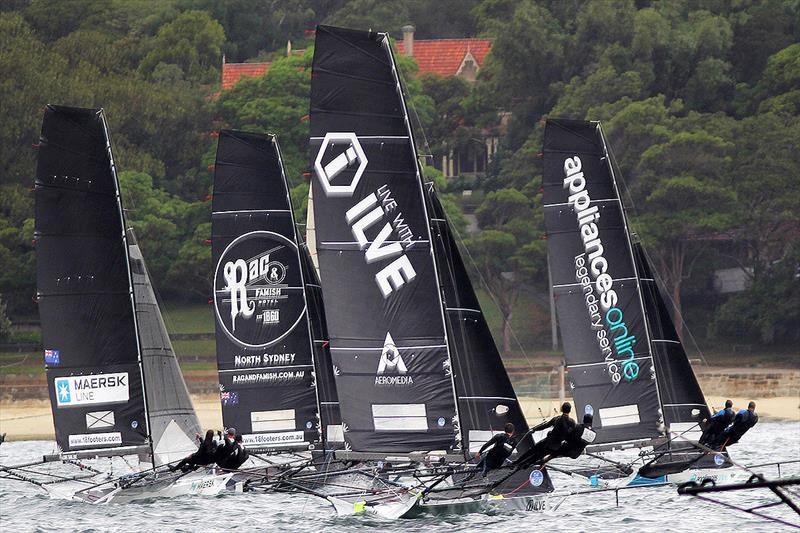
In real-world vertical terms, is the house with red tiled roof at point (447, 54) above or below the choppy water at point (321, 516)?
above

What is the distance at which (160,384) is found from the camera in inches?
1257

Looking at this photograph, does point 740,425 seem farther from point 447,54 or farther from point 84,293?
point 447,54

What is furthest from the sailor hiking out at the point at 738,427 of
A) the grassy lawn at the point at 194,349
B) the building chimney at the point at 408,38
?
the building chimney at the point at 408,38

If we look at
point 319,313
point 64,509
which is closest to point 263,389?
point 319,313

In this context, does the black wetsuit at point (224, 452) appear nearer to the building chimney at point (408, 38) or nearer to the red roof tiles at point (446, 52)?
the building chimney at point (408, 38)

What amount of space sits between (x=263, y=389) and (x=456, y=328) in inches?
230

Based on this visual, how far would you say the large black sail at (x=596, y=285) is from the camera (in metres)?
31.1

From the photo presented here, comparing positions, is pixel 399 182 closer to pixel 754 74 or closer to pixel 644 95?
pixel 644 95

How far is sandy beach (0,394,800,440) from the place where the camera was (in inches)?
2029

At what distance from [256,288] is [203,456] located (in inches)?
164

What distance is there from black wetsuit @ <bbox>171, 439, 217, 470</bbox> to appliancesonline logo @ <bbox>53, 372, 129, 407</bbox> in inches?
75.9

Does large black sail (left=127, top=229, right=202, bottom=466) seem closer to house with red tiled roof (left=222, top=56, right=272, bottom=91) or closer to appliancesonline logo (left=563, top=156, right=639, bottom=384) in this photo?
appliancesonline logo (left=563, top=156, right=639, bottom=384)

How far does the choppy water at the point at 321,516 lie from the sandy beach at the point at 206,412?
648 inches

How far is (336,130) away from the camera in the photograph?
27.0 m
